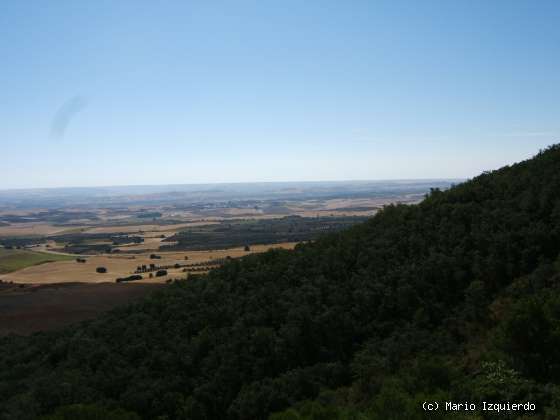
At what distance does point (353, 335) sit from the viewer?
942 inches

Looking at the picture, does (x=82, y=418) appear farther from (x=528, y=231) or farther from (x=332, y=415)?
(x=528, y=231)

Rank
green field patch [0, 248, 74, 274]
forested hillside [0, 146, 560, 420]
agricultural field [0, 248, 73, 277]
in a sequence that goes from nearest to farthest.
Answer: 1. forested hillside [0, 146, 560, 420]
2. agricultural field [0, 248, 73, 277]
3. green field patch [0, 248, 74, 274]

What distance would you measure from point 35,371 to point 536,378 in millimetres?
25306

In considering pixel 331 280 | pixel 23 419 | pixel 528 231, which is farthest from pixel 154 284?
pixel 528 231

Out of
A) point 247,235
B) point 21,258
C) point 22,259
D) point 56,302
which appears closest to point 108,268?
point 22,259

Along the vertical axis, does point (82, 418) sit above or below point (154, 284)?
above

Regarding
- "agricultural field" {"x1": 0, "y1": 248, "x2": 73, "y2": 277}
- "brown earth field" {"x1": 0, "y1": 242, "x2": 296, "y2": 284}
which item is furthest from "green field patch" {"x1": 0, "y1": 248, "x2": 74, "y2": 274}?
"brown earth field" {"x1": 0, "y1": 242, "x2": 296, "y2": 284}

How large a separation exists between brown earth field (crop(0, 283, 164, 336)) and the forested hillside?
13.3m

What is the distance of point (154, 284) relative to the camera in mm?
60656

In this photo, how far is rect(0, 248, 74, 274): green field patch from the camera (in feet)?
282

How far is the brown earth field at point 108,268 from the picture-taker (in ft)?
229

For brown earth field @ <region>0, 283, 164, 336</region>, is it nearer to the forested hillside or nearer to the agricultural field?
the forested hillside

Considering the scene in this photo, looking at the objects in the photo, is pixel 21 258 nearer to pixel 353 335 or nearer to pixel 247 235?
pixel 247 235

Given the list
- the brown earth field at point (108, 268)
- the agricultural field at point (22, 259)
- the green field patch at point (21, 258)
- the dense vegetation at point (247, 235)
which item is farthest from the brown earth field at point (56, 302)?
the dense vegetation at point (247, 235)
